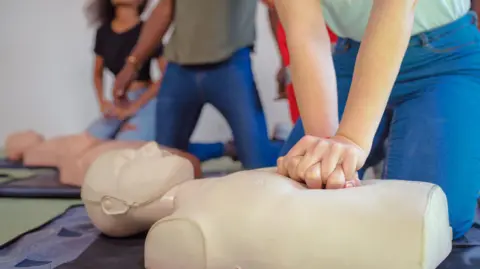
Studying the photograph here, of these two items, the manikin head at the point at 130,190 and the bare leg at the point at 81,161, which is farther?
the bare leg at the point at 81,161

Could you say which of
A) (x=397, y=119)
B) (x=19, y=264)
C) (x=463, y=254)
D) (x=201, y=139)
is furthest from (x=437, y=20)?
(x=201, y=139)

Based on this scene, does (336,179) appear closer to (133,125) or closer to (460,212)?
(460,212)

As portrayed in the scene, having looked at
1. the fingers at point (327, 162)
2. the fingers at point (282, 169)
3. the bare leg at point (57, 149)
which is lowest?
the bare leg at point (57, 149)

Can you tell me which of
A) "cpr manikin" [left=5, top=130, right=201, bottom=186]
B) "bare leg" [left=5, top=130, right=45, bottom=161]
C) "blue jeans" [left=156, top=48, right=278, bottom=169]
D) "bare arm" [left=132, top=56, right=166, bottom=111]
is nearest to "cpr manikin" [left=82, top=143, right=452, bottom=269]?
"cpr manikin" [left=5, top=130, right=201, bottom=186]

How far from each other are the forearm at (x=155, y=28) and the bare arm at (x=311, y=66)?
0.97m

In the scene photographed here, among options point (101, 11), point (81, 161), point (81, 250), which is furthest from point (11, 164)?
point (81, 250)

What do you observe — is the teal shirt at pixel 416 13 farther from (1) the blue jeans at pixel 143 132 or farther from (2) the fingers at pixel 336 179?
(1) the blue jeans at pixel 143 132

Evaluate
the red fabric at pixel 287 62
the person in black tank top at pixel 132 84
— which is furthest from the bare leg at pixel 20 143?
the red fabric at pixel 287 62

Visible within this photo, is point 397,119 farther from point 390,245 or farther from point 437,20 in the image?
point 390,245

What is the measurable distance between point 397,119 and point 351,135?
41 cm

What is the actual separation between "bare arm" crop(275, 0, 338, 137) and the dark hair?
186 cm

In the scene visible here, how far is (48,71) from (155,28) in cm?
139

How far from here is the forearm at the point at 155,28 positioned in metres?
1.79

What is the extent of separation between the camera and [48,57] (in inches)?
118
